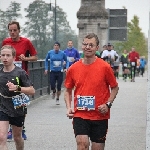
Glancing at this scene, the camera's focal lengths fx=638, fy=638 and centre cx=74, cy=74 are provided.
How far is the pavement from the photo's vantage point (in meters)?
10.2

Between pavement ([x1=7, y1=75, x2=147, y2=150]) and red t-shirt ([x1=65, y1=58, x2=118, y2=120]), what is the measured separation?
3059 mm

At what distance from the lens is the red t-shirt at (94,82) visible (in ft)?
22.4

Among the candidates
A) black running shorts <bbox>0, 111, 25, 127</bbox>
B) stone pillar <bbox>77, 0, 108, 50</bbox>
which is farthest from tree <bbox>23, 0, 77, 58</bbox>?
black running shorts <bbox>0, 111, 25, 127</bbox>

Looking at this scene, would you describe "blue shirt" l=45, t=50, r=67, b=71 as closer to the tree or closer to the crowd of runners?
the crowd of runners

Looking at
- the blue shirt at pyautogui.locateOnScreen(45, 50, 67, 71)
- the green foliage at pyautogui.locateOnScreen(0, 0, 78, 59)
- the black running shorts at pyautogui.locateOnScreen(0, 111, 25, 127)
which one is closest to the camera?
the black running shorts at pyautogui.locateOnScreen(0, 111, 25, 127)

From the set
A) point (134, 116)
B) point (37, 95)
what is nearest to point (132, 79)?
point (37, 95)

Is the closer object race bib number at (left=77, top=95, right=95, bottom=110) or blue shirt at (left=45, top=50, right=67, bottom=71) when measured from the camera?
race bib number at (left=77, top=95, right=95, bottom=110)

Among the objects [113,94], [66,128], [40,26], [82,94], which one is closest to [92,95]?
[82,94]

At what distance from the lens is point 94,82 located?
6.82 metres

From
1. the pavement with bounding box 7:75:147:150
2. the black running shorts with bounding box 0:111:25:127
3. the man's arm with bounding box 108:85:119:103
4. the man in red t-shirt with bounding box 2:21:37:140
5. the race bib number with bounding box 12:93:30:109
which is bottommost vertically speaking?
the pavement with bounding box 7:75:147:150

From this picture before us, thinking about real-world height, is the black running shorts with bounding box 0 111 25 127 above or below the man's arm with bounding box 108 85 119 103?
below

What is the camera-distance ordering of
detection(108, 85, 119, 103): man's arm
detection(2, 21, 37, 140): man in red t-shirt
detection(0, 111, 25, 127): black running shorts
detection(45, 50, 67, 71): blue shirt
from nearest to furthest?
detection(108, 85, 119, 103): man's arm, detection(0, 111, 25, 127): black running shorts, detection(2, 21, 37, 140): man in red t-shirt, detection(45, 50, 67, 71): blue shirt

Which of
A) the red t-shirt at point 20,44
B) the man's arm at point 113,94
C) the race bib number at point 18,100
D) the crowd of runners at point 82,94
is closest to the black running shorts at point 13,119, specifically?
the crowd of runners at point 82,94

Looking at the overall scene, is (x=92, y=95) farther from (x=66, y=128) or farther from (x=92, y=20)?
(x=92, y=20)
